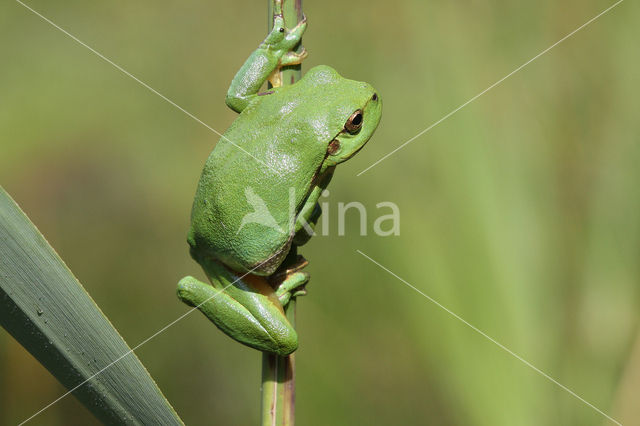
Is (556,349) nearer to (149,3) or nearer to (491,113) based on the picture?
(491,113)

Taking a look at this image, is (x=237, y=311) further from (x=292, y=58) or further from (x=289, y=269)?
(x=292, y=58)

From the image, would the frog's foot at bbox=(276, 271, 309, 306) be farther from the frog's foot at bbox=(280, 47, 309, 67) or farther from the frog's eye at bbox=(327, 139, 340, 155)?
the frog's foot at bbox=(280, 47, 309, 67)

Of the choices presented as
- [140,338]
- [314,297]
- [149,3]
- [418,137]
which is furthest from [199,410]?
[149,3]

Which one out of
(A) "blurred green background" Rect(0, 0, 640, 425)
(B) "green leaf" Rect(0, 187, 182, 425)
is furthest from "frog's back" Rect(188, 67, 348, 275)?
(B) "green leaf" Rect(0, 187, 182, 425)

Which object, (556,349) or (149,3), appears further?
(149,3)

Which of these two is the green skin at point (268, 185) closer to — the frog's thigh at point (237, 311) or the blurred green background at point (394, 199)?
the frog's thigh at point (237, 311)

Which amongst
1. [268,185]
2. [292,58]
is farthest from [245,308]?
[292,58]
